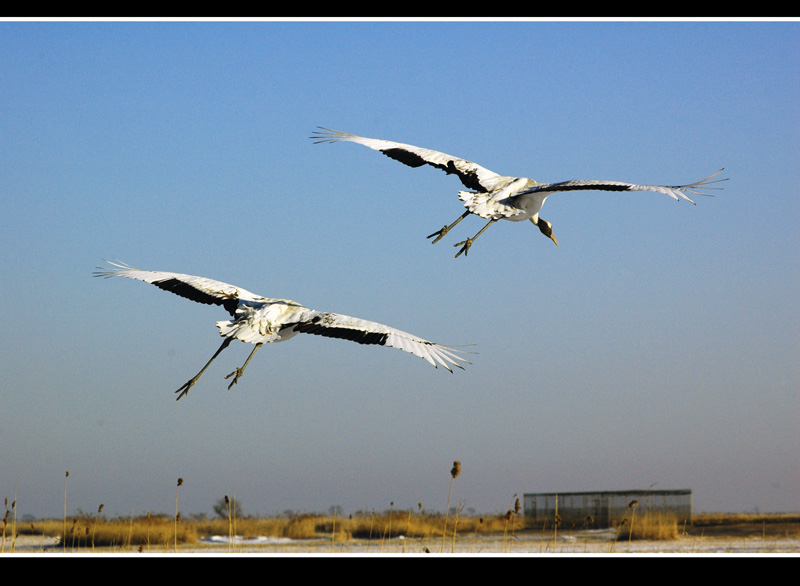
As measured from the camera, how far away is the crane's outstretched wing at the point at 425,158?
1468cm

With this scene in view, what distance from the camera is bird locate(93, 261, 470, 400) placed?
432 inches

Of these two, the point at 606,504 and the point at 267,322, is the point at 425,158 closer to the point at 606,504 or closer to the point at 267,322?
the point at 267,322

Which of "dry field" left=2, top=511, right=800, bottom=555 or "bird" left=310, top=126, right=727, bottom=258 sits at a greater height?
"bird" left=310, top=126, right=727, bottom=258

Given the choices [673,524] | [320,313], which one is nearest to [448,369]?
[320,313]

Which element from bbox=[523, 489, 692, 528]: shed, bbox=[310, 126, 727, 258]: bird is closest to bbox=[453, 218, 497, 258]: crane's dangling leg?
bbox=[310, 126, 727, 258]: bird

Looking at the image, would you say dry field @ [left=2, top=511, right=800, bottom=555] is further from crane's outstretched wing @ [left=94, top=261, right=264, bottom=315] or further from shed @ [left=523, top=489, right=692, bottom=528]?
crane's outstretched wing @ [left=94, top=261, right=264, bottom=315]

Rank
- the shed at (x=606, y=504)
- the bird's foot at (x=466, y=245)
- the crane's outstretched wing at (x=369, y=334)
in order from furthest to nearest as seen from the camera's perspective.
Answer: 1. the shed at (x=606, y=504)
2. the bird's foot at (x=466, y=245)
3. the crane's outstretched wing at (x=369, y=334)

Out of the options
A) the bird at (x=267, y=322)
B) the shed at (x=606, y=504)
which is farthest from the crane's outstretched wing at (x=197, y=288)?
the shed at (x=606, y=504)

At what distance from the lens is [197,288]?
13703 millimetres

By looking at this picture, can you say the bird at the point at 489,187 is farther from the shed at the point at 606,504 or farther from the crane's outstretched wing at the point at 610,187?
the shed at the point at 606,504

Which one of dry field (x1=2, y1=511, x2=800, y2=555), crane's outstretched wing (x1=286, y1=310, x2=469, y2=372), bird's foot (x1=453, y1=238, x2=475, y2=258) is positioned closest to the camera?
crane's outstretched wing (x1=286, y1=310, x2=469, y2=372)

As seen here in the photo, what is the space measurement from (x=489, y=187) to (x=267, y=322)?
159 inches

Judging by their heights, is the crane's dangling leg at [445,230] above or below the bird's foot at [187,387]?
above
